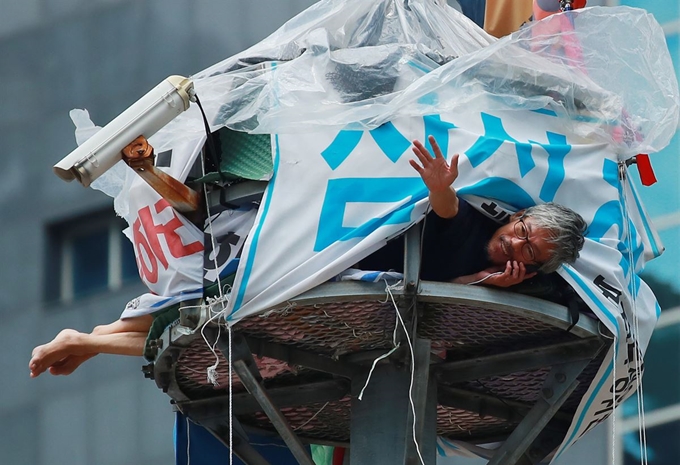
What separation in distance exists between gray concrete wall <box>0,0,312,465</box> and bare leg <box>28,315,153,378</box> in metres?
9.44

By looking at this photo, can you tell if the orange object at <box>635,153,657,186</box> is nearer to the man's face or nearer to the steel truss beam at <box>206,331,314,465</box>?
the man's face

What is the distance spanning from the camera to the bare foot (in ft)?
32.2

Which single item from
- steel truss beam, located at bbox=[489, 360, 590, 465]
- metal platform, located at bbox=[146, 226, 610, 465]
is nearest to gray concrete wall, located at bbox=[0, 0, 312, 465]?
metal platform, located at bbox=[146, 226, 610, 465]

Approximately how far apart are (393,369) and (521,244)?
1367 millimetres

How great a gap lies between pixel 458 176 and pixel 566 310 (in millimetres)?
1013

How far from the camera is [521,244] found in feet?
29.7

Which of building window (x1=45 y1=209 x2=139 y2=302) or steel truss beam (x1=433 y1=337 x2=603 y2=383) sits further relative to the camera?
building window (x1=45 y1=209 x2=139 y2=302)

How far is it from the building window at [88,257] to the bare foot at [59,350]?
394 inches

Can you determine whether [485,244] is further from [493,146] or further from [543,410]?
[543,410]

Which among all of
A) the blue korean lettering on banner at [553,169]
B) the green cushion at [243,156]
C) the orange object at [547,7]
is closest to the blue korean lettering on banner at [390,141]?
the green cushion at [243,156]

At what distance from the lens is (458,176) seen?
9.19 metres

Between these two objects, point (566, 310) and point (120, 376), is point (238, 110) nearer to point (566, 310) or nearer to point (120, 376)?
point (566, 310)

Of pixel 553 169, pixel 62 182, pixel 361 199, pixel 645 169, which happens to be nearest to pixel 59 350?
pixel 361 199

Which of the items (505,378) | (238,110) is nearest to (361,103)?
(238,110)
